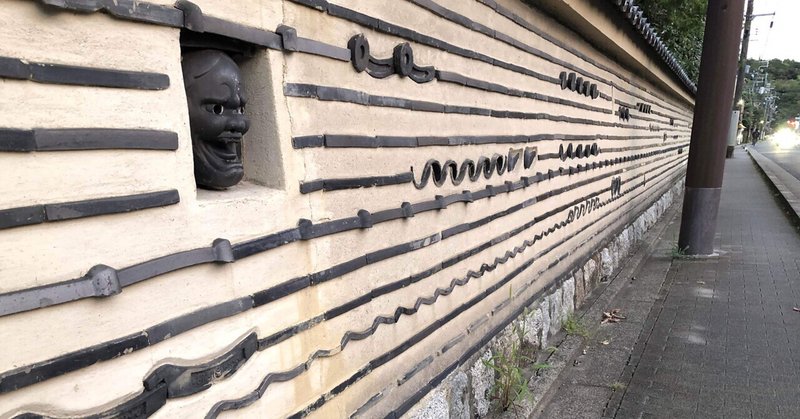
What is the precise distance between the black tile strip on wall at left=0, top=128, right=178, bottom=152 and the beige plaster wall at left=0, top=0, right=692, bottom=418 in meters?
0.02

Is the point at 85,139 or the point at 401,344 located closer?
the point at 85,139

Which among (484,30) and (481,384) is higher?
(484,30)

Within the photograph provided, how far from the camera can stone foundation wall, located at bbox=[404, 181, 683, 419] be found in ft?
9.22

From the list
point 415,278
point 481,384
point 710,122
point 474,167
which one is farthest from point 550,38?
point 710,122

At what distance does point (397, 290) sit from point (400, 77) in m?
1.04

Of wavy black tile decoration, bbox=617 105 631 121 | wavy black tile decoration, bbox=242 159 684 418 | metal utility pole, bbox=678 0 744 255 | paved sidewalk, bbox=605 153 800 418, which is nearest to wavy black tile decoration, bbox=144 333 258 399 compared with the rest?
wavy black tile decoration, bbox=242 159 684 418

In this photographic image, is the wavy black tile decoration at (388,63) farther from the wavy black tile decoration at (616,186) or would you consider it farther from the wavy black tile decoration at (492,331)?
the wavy black tile decoration at (616,186)

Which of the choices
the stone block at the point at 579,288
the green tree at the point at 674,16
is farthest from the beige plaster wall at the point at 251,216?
the green tree at the point at 674,16

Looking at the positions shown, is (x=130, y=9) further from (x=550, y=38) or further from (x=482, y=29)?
(x=550, y=38)

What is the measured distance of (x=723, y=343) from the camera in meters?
4.41

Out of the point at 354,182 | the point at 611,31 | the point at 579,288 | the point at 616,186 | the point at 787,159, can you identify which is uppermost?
the point at 611,31

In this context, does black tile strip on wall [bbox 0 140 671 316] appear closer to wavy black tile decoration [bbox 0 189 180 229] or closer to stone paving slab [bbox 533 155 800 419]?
wavy black tile decoration [bbox 0 189 180 229]

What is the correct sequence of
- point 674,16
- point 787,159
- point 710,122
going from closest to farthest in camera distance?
point 710,122 → point 674,16 → point 787,159

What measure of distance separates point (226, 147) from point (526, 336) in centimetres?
309
